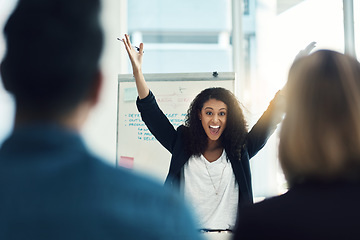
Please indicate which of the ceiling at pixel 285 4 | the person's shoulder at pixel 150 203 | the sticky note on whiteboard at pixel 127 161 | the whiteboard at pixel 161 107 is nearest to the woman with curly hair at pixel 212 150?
the whiteboard at pixel 161 107

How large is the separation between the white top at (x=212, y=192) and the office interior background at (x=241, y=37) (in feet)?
4.62

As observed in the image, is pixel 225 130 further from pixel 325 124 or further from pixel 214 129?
pixel 325 124

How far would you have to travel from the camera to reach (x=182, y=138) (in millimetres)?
2090

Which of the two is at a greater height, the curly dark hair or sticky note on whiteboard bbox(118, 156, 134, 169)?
the curly dark hair

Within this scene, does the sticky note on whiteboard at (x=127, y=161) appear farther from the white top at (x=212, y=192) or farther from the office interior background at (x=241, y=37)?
the white top at (x=212, y=192)

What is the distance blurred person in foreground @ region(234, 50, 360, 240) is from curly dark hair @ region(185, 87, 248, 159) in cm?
129

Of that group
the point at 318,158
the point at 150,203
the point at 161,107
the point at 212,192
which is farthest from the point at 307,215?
the point at 161,107

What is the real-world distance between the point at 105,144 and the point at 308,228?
2894mm

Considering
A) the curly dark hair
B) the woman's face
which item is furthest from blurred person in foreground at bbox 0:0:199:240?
A: the woman's face

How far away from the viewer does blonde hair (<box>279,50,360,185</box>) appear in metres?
0.70

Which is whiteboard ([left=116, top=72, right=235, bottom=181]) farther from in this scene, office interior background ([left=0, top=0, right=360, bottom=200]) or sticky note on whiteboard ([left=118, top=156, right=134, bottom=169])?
office interior background ([left=0, top=0, right=360, bottom=200])

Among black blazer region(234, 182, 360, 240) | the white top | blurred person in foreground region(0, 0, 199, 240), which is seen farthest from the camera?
the white top

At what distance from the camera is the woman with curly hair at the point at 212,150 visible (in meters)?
1.92

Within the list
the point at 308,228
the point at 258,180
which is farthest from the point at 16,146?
the point at 258,180
